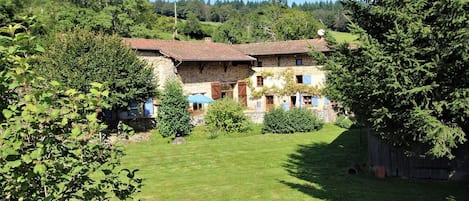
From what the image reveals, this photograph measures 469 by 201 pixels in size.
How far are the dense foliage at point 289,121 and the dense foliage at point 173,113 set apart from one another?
17.0ft

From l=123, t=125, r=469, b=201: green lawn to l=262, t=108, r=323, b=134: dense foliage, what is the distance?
1346 millimetres

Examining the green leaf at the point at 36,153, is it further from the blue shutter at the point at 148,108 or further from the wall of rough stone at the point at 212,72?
the wall of rough stone at the point at 212,72

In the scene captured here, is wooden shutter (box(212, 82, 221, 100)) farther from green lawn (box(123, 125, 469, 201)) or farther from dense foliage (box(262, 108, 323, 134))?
green lawn (box(123, 125, 469, 201))

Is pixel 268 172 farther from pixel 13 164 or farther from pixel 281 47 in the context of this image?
pixel 281 47

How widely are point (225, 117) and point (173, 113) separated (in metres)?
3.48

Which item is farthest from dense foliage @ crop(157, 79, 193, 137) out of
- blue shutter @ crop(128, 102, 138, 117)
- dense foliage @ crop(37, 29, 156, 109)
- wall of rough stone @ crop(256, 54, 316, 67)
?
wall of rough stone @ crop(256, 54, 316, 67)

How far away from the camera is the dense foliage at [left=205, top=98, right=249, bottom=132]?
25.7m

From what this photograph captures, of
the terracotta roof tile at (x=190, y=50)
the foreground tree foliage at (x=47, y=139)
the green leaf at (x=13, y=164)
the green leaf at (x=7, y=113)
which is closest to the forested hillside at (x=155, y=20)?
the foreground tree foliage at (x=47, y=139)

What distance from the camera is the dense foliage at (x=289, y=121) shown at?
2572 cm

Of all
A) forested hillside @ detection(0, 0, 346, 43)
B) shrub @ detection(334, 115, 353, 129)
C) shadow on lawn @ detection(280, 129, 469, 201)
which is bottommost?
shadow on lawn @ detection(280, 129, 469, 201)

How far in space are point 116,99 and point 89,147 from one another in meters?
19.0

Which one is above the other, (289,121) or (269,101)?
(269,101)

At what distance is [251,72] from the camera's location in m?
34.6

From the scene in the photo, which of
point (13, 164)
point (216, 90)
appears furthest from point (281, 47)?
point (13, 164)
